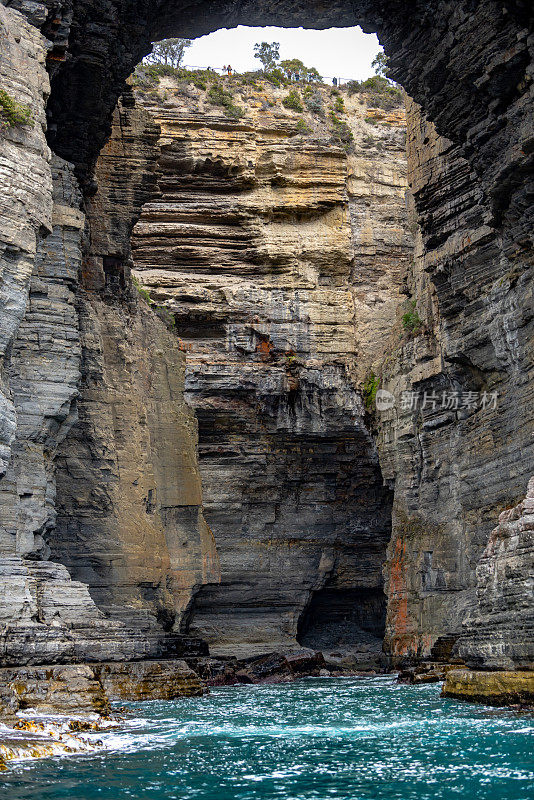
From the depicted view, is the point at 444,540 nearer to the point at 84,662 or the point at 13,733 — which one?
the point at 84,662

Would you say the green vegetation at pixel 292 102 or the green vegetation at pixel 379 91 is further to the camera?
the green vegetation at pixel 379 91

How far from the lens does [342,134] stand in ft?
121

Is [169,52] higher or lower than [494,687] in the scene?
higher

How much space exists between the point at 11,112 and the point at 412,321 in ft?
54.2

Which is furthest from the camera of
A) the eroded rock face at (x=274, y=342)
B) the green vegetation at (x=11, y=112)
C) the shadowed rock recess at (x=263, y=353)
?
A: the eroded rock face at (x=274, y=342)

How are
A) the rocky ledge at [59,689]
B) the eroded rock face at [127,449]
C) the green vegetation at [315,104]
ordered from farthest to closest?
1. the green vegetation at [315,104]
2. the eroded rock face at [127,449]
3. the rocky ledge at [59,689]

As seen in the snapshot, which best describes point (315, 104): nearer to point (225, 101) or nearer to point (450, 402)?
point (225, 101)

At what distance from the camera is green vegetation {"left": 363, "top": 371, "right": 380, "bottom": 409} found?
1278 inches

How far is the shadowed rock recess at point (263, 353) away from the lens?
18875 millimetres

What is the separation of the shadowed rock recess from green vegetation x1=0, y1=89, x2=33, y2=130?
33cm

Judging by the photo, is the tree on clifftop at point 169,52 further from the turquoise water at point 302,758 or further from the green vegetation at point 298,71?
the turquoise water at point 302,758

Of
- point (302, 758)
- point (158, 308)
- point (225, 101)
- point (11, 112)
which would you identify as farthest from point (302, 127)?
point (302, 758)

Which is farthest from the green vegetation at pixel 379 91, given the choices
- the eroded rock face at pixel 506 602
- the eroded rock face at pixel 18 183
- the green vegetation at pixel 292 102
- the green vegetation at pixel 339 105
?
the eroded rock face at pixel 506 602

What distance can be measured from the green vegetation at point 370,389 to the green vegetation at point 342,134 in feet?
31.7
